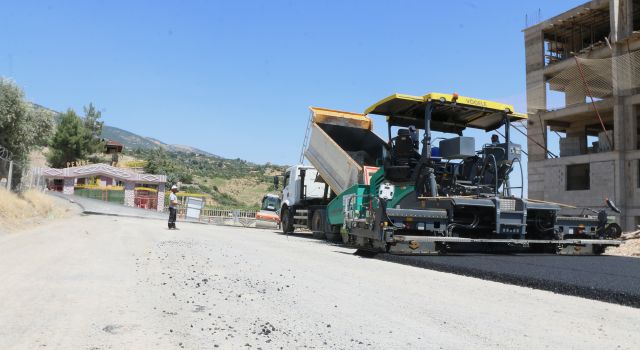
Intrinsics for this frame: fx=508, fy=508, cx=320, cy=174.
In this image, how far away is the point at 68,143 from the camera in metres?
59.9

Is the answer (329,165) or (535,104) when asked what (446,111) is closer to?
(329,165)

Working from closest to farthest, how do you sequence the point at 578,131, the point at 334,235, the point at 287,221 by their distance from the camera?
the point at 334,235, the point at 287,221, the point at 578,131

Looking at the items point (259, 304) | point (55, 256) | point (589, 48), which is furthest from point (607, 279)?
point (589, 48)

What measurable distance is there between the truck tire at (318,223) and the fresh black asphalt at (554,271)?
20.6 feet

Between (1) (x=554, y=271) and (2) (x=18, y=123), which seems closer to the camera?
(1) (x=554, y=271)

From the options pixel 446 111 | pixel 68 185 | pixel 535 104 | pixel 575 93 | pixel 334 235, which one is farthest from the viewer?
pixel 68 185

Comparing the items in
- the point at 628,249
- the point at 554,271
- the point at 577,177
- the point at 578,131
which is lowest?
the point at 554,271

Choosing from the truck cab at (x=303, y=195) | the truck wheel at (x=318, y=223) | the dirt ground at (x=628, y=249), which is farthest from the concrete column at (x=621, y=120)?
the truck wheel at (x=318, y=223)

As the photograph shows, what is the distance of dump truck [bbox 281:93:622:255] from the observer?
30.7 feet

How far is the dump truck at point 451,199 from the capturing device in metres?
9.36

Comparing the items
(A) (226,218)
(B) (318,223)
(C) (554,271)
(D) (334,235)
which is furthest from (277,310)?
(A) (226,218)

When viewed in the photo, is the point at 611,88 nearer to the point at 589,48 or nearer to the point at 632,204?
the point at 589,48

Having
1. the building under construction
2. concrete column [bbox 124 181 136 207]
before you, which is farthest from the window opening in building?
concrete column [bbox 124 181 136 207]

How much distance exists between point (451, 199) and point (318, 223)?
298 inches
